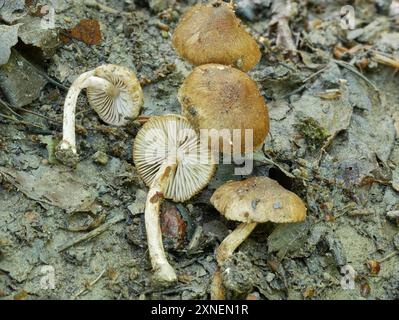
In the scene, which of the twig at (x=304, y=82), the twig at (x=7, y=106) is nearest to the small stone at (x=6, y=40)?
the twig at (x=7, y=106)

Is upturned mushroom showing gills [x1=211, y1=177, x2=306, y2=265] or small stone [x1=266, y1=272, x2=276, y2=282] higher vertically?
upturned mushroom showing gills [x1=211, y1=177, x2=306, y2=265]

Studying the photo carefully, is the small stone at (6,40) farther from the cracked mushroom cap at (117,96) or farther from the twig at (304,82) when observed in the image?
the twig at (304,82)

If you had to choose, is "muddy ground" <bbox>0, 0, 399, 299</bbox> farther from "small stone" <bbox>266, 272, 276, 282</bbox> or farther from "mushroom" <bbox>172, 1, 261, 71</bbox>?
"mushroom" <bbox>172, 1, 261, 71</bbox>

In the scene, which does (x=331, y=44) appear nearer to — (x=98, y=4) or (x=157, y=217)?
(x=98, y=4)

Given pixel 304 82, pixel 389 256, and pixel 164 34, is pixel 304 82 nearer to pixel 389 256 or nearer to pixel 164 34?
pixel 164 34

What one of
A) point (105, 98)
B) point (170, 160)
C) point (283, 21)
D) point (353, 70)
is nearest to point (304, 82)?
point (353, 70)

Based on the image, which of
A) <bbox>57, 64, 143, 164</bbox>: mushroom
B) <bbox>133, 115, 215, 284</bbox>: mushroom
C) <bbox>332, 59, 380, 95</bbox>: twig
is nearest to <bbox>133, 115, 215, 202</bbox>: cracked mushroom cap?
→ <bbox>133, 115, 215, 284</bbox>: mushroom
